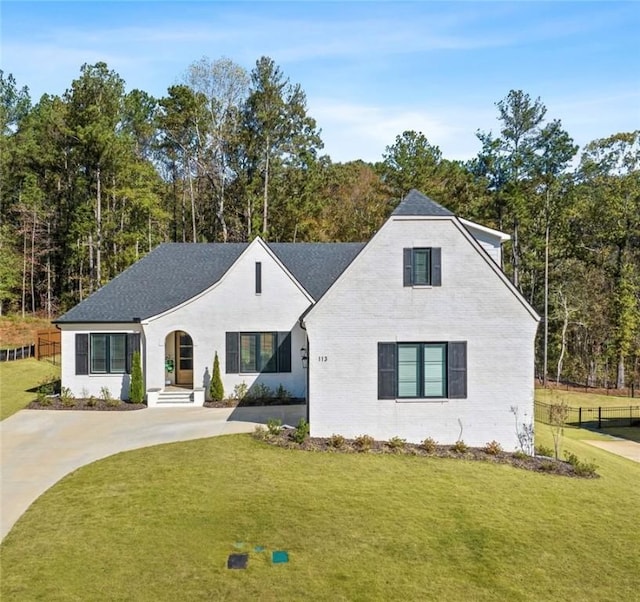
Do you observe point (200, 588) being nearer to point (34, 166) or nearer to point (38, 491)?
point (38, 491)

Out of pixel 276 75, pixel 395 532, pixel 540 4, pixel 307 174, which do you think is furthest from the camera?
pixel 307 174

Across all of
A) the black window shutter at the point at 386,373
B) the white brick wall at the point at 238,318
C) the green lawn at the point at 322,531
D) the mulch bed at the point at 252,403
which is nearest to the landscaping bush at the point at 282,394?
the mulch bed at the point at 252,403

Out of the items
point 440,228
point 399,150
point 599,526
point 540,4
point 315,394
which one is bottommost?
point 599,526

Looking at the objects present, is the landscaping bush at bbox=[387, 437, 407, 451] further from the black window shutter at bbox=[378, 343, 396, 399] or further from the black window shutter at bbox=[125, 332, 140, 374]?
the black window shutter at bbox=[125, 332, 140, 374]

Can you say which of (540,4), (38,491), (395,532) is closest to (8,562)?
(38,491)

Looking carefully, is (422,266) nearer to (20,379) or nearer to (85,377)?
(85,377)

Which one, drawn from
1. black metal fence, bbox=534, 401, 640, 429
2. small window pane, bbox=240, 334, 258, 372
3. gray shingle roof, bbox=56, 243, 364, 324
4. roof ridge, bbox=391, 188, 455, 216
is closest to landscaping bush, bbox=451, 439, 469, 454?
roof ridge, bbox=391, 188, 455, 216

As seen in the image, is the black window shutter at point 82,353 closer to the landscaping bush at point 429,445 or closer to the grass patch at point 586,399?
the landscaping bush at point 429,445
